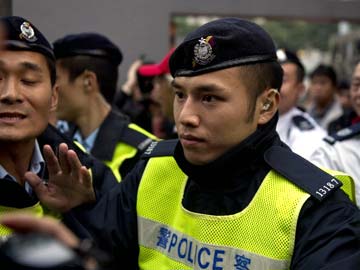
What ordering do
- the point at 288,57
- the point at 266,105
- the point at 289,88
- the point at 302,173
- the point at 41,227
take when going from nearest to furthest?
the point at 41,227, the point at 302,173, the point at 266,105, the point at 289,88, the point at 288,57

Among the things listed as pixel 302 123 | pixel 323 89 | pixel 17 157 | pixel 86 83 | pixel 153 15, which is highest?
pixel 17 157

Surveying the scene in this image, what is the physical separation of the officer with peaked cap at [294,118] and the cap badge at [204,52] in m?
2.13

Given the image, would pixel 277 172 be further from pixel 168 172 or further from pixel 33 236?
pixel 33 236

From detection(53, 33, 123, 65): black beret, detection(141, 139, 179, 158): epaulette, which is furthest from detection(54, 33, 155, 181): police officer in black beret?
detection(141, 139, 179, 158): epaulette

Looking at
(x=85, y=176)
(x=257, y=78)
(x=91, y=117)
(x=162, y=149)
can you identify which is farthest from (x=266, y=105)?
(x=91, y=117)

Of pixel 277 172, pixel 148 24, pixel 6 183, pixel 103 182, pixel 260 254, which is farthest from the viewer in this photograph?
pixel 148 24

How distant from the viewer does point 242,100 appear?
182 cm

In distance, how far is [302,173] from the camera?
177cm

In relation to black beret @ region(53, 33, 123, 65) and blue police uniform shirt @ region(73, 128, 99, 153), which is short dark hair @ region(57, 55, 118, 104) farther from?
blue police uniform shirt @ region(73, 128, 99, 153)

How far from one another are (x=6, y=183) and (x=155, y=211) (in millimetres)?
492

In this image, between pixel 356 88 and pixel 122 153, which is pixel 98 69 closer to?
pixel 122 153

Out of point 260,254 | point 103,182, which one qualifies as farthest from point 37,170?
point 260,254

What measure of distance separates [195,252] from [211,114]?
16.6 inches

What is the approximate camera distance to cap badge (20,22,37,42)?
201 centimetres
